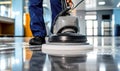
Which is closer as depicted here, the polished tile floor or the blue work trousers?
the polished tile floor

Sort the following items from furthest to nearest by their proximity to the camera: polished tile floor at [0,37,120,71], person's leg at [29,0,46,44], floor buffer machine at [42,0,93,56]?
1. person's leg at [29,0,46,44]
2. floor buffer machine at [42,0,93,56]
3. polished tile floor at [0,37,120,71]

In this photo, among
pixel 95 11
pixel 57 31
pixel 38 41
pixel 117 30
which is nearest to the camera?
pixel 57 31

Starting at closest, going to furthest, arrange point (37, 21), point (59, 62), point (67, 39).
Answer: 1. point (59, 62)
2. point (67, 39)
3. point (37, 21)

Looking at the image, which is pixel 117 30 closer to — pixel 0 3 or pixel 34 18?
Result: pixel 0 3

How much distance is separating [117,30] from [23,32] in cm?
632

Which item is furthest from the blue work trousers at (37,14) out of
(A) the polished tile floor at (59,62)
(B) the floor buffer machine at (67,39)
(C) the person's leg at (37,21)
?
(A) the polished tile floor at (59,62)

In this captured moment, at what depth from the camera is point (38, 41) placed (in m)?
1.45

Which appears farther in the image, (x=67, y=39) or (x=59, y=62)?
(x=67, y=39)

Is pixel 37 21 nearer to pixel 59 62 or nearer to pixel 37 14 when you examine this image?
pixel 37 14

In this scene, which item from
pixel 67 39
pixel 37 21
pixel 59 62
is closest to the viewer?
Answer: pixel 59 62

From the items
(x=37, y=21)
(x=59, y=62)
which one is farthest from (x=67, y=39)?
(x=37, y=21)

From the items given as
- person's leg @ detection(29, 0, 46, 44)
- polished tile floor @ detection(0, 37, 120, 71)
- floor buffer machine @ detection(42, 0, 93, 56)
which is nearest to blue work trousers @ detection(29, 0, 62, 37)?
person's leg @ detection(29, 0, 46, 44)

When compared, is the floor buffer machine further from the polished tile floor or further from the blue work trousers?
the blue work trousers

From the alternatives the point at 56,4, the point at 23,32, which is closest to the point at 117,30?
the point at 23,32
